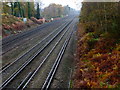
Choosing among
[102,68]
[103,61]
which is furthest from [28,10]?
[102,68]

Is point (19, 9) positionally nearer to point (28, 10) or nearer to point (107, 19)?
point (28, 10)

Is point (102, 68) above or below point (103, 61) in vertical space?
below

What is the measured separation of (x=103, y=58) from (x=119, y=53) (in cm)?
138

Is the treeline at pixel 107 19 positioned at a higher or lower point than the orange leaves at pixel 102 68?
higher

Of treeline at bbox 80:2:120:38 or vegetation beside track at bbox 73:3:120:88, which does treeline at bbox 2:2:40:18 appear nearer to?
treeline at bbox 80:2:120:38

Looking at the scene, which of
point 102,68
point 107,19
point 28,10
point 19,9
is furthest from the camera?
point 28,10

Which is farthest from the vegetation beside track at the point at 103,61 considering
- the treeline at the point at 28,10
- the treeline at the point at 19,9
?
the treeline at the point at 28,10

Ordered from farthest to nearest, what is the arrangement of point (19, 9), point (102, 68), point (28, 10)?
point (28, 10) → point (19, 9) → point (102, 68)

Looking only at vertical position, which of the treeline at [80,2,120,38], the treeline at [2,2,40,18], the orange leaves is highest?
the treeline at [2,2,40,18]

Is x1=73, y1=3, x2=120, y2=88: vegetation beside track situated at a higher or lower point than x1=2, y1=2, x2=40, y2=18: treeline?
lower

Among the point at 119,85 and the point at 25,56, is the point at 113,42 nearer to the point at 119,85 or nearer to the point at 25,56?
the point at 119,85

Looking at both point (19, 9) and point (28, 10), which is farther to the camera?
point (28, 10)

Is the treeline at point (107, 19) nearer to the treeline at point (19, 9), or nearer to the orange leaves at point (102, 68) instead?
the orange leaves at point (102, 68)

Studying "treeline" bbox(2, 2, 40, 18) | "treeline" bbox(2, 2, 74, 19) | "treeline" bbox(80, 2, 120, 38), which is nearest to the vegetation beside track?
"treeline" bbox(80, 2, 120, 38)
